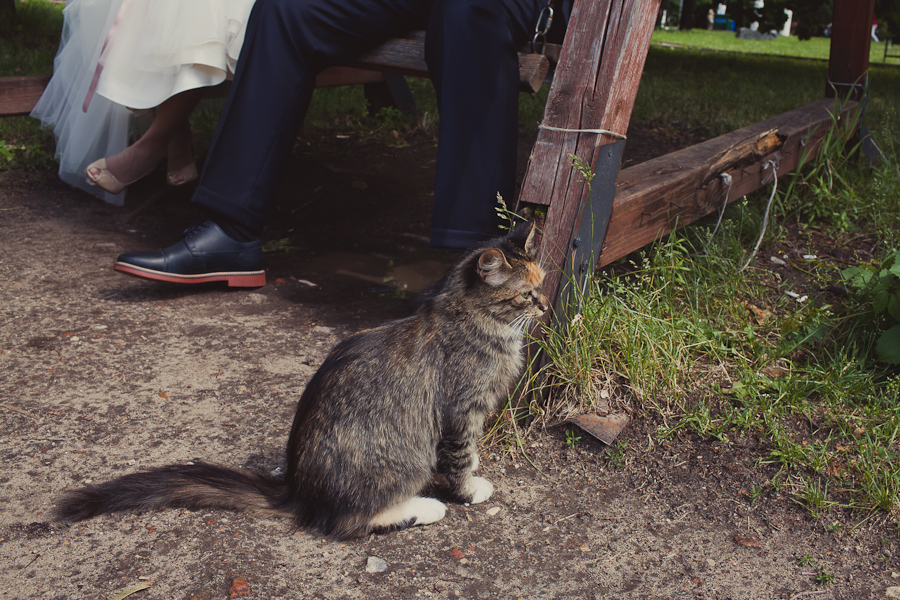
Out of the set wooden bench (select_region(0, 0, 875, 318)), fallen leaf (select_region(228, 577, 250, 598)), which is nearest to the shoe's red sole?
wooden bench (select_region(0, 0, 875, 318))

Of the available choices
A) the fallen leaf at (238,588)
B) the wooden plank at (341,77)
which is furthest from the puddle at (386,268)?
the fallen leaf at (238,588)

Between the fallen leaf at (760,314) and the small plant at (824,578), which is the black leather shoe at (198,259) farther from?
the small plant at (824,578)

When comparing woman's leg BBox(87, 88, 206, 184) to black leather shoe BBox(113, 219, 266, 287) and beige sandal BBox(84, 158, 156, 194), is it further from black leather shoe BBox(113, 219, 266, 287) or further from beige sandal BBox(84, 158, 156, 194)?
black leather shoe BBox(113, 219, 266, 287)

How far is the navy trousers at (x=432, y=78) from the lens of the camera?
2.37 metres

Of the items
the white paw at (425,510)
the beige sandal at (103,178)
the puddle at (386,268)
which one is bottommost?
the white paw at (425,510)

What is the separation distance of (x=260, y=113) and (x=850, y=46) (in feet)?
11.0

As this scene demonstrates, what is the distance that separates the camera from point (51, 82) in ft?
11.6

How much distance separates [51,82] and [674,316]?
3345mm

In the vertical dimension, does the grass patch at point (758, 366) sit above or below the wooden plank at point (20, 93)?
below

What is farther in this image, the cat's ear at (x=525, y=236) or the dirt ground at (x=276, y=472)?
the cat's ear at (x=525, y=236)

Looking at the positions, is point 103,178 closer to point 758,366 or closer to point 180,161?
point 180,161

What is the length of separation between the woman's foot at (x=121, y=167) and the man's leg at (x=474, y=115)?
1.89 meters

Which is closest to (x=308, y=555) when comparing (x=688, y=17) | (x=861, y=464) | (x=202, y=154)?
(x=861, y=464)

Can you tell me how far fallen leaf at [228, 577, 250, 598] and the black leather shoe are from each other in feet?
5.15
